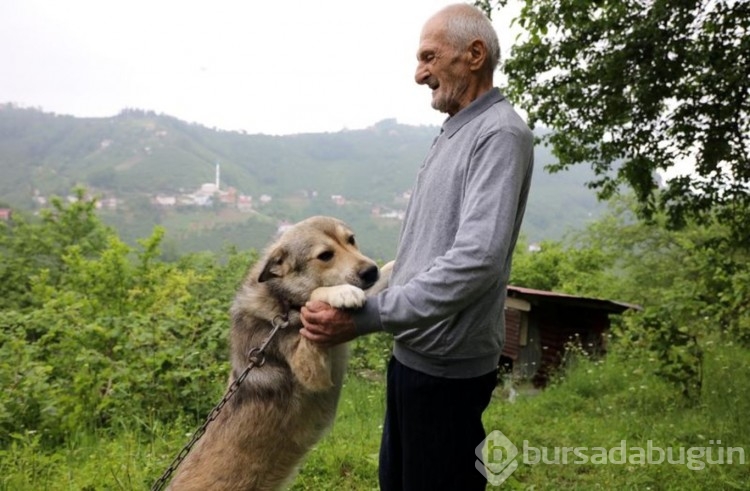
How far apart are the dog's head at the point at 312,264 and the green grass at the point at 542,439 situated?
7.20 ft

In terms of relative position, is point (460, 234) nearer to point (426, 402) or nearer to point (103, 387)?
point (426, 402)

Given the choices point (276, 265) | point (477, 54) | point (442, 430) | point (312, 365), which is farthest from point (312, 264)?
point (477, 54)

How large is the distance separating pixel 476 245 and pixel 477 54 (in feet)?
3.06

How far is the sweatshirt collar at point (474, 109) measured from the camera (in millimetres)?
2375

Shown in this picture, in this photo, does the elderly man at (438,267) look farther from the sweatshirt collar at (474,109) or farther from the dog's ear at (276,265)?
the dog's ear at (276,265)

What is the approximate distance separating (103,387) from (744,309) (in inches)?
351

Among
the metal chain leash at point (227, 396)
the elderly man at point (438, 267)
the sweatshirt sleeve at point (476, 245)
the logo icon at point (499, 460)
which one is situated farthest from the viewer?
the logo icon at point (499, 460)

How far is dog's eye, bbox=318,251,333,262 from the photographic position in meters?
3.17

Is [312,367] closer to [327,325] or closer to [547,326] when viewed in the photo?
[327,325]

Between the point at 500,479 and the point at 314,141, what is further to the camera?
the point at 314,141

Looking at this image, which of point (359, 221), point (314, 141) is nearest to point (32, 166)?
point (314, 141)

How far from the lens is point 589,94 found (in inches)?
295

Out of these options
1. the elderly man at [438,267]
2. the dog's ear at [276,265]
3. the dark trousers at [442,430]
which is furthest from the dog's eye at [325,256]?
the dark trousers at [442,430]

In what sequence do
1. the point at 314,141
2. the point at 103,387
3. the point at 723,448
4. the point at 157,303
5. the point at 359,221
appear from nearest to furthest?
1. the point at 723,448
2. the point at 103,387
3. the point at 157,303
4. the point at 359,221
5. the point at 314,141
